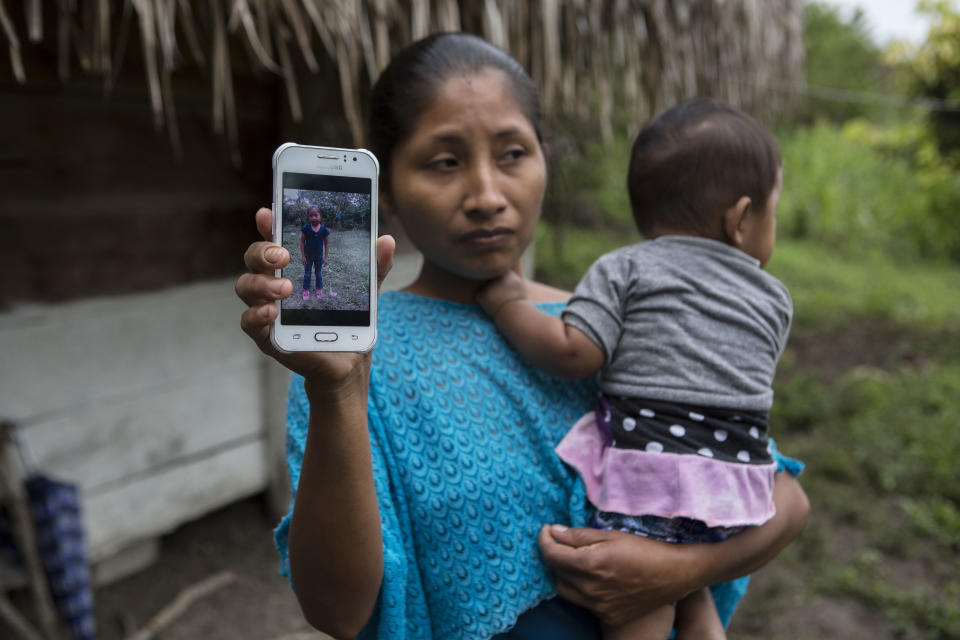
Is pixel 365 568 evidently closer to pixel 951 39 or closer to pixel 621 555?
pixel 621 555

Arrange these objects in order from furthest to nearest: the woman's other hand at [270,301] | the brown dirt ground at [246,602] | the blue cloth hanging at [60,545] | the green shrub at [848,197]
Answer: the green shrub at [848,197]
the brown dirt ground at [246,602]
the blue cloth hanging at [60,545]
the woman's other hand at [270,301]

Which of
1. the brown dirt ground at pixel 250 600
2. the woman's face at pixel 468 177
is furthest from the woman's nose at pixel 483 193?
the brown dirt ground at pixel 250 600

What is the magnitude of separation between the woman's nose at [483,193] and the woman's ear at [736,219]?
0.39 m

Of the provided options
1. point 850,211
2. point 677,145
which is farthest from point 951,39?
point 850,211

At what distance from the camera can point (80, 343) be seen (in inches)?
98.7

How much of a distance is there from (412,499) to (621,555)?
0.31m

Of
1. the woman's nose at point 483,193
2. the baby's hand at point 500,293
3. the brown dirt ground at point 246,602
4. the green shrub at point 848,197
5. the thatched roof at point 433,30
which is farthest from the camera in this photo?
the green shrub at point 848,197

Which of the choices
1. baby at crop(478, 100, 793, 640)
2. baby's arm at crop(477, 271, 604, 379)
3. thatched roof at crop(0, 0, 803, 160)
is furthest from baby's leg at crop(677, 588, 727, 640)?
thatched roof at crop(0, 0, 803, 160)

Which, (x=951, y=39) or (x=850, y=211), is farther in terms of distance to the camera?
(x=850, y=211)

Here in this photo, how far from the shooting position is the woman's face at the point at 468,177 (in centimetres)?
111

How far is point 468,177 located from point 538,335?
0.87 feet

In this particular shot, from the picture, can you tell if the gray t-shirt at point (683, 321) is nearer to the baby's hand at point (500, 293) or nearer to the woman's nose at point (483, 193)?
the baby's hand at point (500, 293)

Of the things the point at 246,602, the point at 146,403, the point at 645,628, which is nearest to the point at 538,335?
the point at 645,628

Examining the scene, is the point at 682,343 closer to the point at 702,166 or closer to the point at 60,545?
the point at 702,166
